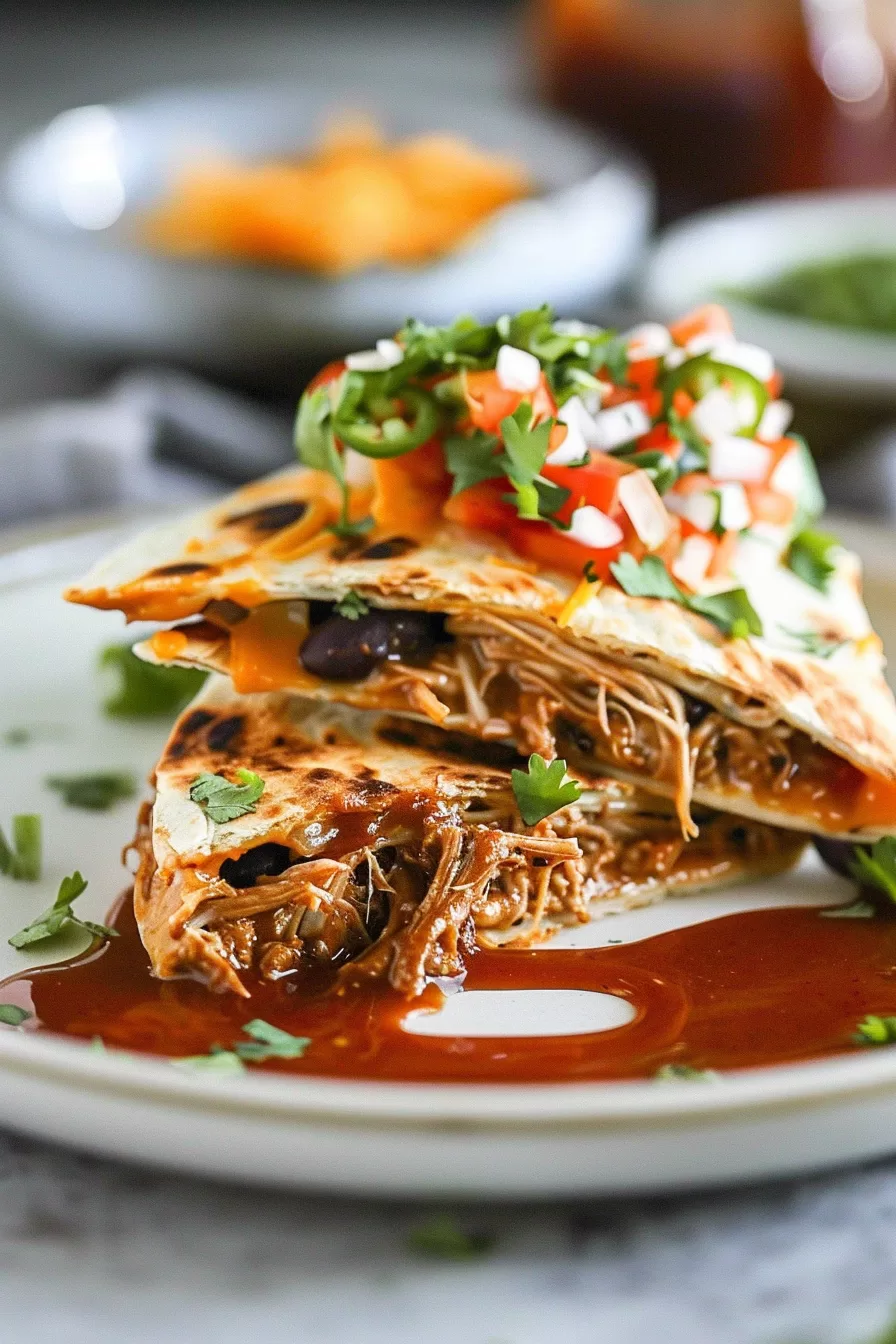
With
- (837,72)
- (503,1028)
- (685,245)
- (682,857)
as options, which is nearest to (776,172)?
(837,72)

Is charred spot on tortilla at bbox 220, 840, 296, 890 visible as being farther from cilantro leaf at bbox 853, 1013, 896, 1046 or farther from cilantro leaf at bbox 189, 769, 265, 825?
cilantro leaf at bbox 853, 1013, 896, 1046

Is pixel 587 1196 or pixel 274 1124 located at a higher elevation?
pixel 274 1124

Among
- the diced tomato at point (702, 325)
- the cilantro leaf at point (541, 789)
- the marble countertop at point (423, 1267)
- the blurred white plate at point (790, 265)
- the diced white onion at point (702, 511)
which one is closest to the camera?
the marble countertop at point (423, 1267)

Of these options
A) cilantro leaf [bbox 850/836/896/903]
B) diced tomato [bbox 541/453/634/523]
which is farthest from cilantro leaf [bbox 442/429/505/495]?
cilantro leaf [bbox 850/836/896/903]

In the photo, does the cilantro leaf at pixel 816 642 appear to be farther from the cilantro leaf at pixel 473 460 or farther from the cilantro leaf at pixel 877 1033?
the cilantro leaf at pixel 877 1033

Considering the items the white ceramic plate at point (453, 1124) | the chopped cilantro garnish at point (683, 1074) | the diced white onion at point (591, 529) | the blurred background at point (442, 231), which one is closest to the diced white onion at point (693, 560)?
the diced white onion at point (591, 529)

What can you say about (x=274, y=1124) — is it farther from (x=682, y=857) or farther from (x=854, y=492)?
(x=854, y=492)

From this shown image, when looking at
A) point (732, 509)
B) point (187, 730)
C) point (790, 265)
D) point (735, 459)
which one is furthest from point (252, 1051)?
point (790, 265)
